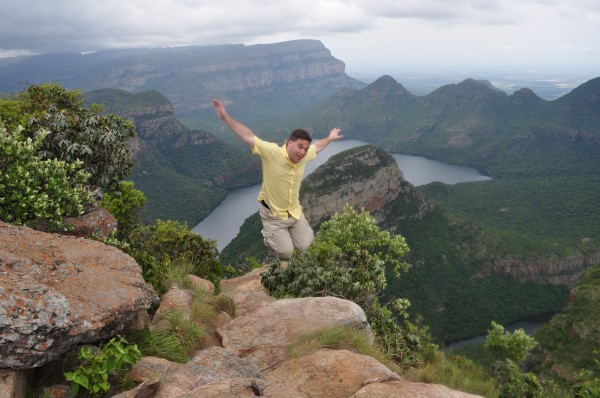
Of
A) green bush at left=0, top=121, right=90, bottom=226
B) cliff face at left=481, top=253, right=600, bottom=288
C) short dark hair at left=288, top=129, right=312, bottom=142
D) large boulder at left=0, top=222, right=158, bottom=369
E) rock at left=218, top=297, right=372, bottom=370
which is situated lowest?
cliff face at left=481, top=253, right=600, bottom=288

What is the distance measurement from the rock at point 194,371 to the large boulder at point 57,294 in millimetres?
771

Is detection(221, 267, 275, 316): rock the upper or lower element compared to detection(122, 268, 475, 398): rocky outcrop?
lower

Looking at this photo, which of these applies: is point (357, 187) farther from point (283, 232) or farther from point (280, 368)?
point (280, 368)

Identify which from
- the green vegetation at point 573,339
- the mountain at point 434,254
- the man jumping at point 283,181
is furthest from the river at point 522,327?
the man jumping at point 283,181

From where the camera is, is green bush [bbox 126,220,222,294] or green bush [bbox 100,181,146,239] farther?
green bush [bbox 100,181,146,239]

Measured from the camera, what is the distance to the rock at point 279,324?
23.6ft

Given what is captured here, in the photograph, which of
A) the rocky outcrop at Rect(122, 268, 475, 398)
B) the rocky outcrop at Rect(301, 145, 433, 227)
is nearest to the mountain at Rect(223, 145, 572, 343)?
the rocky outcrop at Rect(301, 145, 433, 227)

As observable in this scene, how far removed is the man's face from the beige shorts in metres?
1.94

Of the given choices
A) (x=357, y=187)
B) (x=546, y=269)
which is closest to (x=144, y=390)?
(x=357, y=187)

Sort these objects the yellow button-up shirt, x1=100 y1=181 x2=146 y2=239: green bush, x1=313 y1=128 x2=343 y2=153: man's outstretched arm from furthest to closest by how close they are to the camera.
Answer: x1=100 y1=181 x2=146 y2=239: green bush < x1=313 y1=128 x2=343 y2=153: man's outstretched arm < the yellow button-up shirt

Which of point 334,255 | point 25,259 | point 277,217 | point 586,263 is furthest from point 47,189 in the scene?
point 586,263

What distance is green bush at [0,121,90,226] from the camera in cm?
852

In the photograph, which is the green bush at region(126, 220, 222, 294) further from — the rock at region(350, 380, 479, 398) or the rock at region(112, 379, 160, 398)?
the rock at region(350, 380, 479, 398)

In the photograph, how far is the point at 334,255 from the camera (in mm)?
12711
